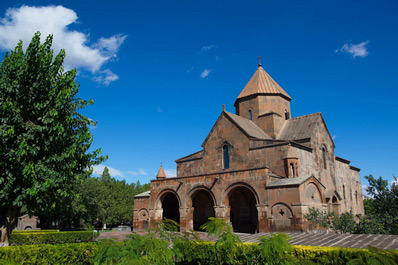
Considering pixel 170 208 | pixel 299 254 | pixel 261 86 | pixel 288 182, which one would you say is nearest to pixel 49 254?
pixel 299 254

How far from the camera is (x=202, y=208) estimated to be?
2256 centimetres

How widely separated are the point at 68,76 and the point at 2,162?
3.62 m

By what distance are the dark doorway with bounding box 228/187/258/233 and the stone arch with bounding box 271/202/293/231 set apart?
351 centimetres

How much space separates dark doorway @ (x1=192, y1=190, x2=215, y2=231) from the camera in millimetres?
22188

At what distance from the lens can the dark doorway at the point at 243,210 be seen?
65.3ft

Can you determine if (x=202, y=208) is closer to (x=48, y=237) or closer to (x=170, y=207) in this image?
(x=170, y=207)

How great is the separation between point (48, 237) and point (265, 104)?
57.0 ft

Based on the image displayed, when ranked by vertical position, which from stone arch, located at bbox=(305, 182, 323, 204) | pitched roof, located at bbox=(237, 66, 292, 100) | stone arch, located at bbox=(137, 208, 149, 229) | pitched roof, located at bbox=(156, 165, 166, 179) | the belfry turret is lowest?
stone arch, located at bbox=(137, 208, 149, 229)

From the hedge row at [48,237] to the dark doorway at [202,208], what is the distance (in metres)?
7.59

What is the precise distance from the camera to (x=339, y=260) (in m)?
7.26

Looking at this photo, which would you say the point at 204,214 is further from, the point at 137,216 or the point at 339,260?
the point at 339,260

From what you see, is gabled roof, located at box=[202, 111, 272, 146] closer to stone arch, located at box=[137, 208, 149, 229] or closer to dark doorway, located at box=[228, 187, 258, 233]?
dark doorway, located at box=[228, 187, 258, 233]

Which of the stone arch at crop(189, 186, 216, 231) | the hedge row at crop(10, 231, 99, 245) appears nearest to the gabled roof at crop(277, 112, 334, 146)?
the stone arch at crop(189, 186, 216, 231)

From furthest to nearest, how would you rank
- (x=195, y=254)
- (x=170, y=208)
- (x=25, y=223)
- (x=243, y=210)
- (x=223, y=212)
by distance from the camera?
(x=25, y=223) → (x=170, y=208) → (x=243, y=210) → (x=223, y=212) → (x=195, y=254)
